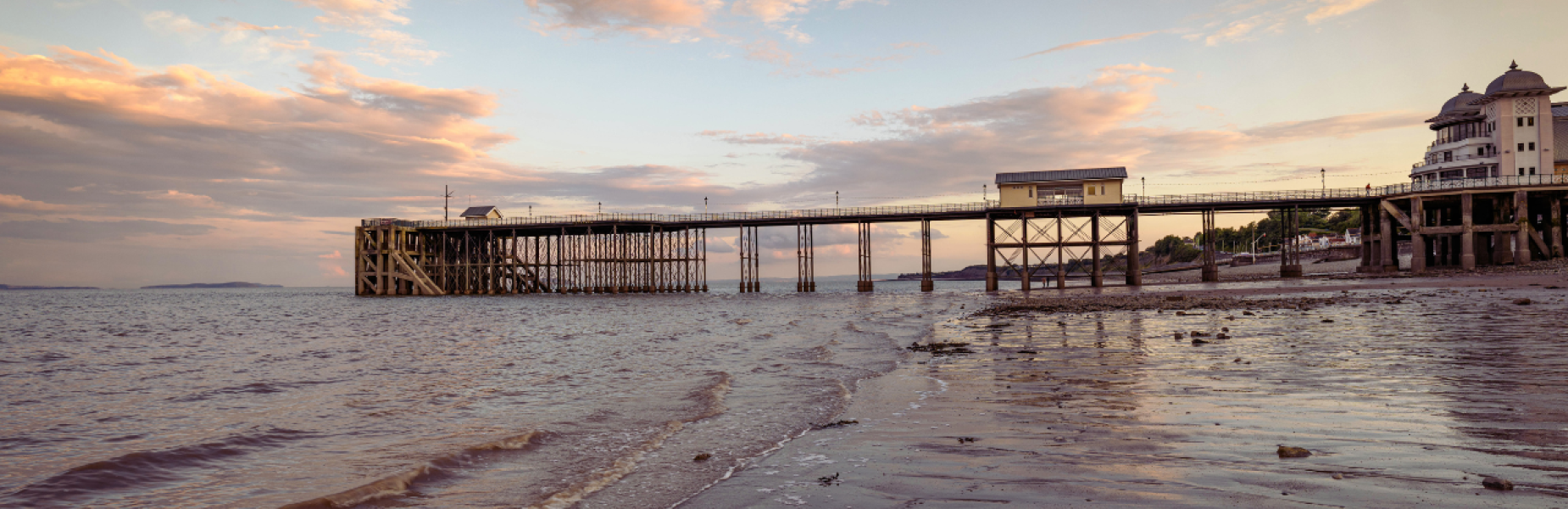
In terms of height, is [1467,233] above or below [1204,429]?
above

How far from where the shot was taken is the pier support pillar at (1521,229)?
51.1 meters

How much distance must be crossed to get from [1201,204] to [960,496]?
65.3 metres

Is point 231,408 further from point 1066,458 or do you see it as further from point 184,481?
point 1066,458

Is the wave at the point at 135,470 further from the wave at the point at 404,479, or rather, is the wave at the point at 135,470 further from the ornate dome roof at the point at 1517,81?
the ornate dome roof at the point at 1517,81

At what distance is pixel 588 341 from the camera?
79.5 ft

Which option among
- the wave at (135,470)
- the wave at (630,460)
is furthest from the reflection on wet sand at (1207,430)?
the wave at (135,470)

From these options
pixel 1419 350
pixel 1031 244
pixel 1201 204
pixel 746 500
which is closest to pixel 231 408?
pixel 746 500

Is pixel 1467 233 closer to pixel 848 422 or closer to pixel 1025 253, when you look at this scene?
pixel 1025 253

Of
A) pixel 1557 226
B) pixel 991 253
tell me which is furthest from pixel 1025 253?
pixel 1557 226

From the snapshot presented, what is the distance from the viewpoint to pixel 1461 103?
7462 cm

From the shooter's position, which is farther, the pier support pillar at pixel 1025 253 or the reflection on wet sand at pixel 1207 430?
the pier support pillar at pixel 1025 253

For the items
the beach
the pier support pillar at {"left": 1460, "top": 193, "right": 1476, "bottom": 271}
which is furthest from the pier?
the beach

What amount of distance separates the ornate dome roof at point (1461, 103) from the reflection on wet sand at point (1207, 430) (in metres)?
76.7

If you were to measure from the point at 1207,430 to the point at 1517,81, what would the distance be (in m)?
86.2
